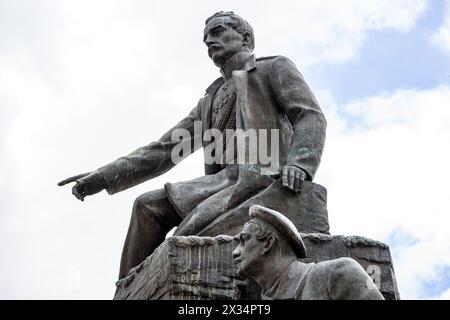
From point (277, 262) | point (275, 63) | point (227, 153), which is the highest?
point (275, 63)

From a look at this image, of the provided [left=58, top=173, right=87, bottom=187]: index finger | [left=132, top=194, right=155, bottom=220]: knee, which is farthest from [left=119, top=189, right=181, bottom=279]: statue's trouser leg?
[left=58, top=173, right=87, bottom=187]: index finger

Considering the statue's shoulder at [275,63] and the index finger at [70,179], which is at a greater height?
the statue's shoulder at [275,63]

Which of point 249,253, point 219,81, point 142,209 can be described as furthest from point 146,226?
point 249,253

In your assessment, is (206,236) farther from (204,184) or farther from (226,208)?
(204,184)

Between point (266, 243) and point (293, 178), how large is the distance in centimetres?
164

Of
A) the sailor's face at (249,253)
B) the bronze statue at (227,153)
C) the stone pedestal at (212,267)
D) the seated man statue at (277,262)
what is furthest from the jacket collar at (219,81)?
the sailor's face at (249,253)

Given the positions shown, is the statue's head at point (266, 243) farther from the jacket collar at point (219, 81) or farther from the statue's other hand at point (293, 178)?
the jacket collar at point (219, 81)

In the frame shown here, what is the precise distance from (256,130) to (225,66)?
1232 mm

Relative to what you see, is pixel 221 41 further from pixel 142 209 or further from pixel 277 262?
pixel 277 262

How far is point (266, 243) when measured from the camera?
877 centimetres

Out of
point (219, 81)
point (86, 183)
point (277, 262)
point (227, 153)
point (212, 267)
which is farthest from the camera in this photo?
point (219, 81)

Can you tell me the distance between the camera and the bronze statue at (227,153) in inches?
409

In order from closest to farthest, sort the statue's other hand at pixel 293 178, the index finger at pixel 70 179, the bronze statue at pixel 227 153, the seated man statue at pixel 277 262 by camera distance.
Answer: the seated man statue at pixel 277 262 < the statue's other hand at pixel 293 178 < the bronze statue at pixel 227 153 < the index finger at pixel 70 179

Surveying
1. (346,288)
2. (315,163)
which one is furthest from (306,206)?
(346,288)
